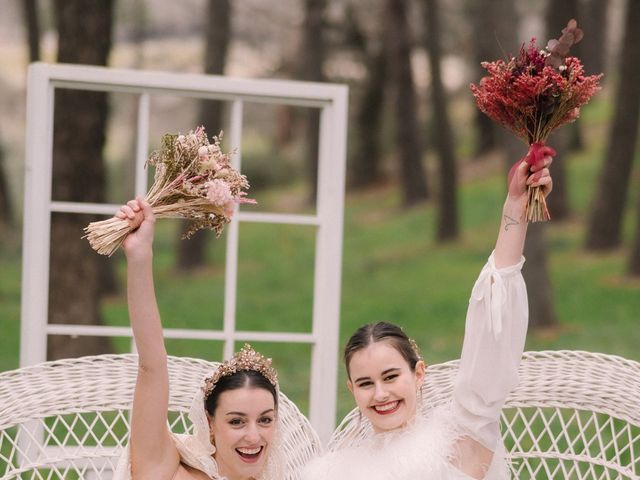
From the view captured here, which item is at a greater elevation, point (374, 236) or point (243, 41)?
point (243, 41)

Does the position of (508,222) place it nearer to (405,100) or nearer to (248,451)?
(248,451)

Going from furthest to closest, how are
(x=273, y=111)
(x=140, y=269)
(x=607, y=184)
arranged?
(x=273, y=111) → (x=607, y=184) → (x=140, y=269)

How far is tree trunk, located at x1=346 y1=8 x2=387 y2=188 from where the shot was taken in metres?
15.9

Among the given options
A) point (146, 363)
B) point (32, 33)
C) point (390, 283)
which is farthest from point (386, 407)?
point (32, 33)

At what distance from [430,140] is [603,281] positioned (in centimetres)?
842

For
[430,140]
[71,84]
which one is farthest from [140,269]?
[430,140]

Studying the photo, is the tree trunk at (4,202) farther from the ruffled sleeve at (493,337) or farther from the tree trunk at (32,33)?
the ruffled sleeve at (493,337)

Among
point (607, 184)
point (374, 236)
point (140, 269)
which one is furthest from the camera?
point (374, 236)

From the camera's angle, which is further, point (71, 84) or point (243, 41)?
point (243, 41)

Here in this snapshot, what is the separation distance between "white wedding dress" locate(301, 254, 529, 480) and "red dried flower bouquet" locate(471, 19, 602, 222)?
0.71ft

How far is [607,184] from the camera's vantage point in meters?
10.2

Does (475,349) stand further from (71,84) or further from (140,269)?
(71,84)

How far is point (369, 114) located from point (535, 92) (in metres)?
13.9

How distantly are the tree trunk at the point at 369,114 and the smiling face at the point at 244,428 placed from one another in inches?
535
